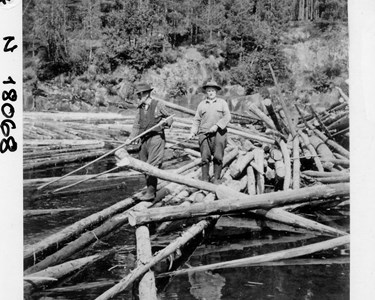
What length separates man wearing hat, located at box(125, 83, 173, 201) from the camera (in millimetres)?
3070

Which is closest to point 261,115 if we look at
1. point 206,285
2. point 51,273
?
point 206,285

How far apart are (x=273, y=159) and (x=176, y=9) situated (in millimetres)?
1539

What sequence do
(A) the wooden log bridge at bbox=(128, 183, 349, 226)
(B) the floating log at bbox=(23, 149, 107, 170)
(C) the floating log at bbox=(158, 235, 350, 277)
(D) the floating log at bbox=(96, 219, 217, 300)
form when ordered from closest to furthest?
(D) the floating log at bbox=(96, 219, 217, 300) < (C) the floating log at bbox=(158, 235, 350, 277) < (A) the wooden log bridge at bbox=(128, 183, 349, 226) < (B) the floating log at bbox=(23, 149, 107, 170)

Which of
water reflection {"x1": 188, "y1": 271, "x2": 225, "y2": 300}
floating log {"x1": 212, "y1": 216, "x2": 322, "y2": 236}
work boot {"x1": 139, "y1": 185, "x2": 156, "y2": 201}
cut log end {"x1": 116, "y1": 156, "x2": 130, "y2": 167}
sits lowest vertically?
water reflection {"x1": 188, "y1": 271, "x2": 225, "y2": 300}

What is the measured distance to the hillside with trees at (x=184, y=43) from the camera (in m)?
2.97

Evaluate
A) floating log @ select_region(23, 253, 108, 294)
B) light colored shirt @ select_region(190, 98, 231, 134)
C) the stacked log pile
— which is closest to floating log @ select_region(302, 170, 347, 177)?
the stacked log pile

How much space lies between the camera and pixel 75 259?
2361 mm

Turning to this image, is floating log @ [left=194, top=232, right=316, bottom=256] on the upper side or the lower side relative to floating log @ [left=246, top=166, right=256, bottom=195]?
lower

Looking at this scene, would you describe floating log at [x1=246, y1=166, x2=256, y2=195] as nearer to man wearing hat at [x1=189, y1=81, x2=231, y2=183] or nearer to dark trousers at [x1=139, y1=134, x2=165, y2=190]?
man wearing hat at [x1=189, y1=81, x2=231, y2=183]

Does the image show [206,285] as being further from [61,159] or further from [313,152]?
[61,159]

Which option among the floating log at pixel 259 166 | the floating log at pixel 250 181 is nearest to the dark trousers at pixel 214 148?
the floating log at pixel 250 181

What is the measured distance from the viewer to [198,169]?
3.95 metres

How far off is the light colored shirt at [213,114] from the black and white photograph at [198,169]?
0.01 metres
